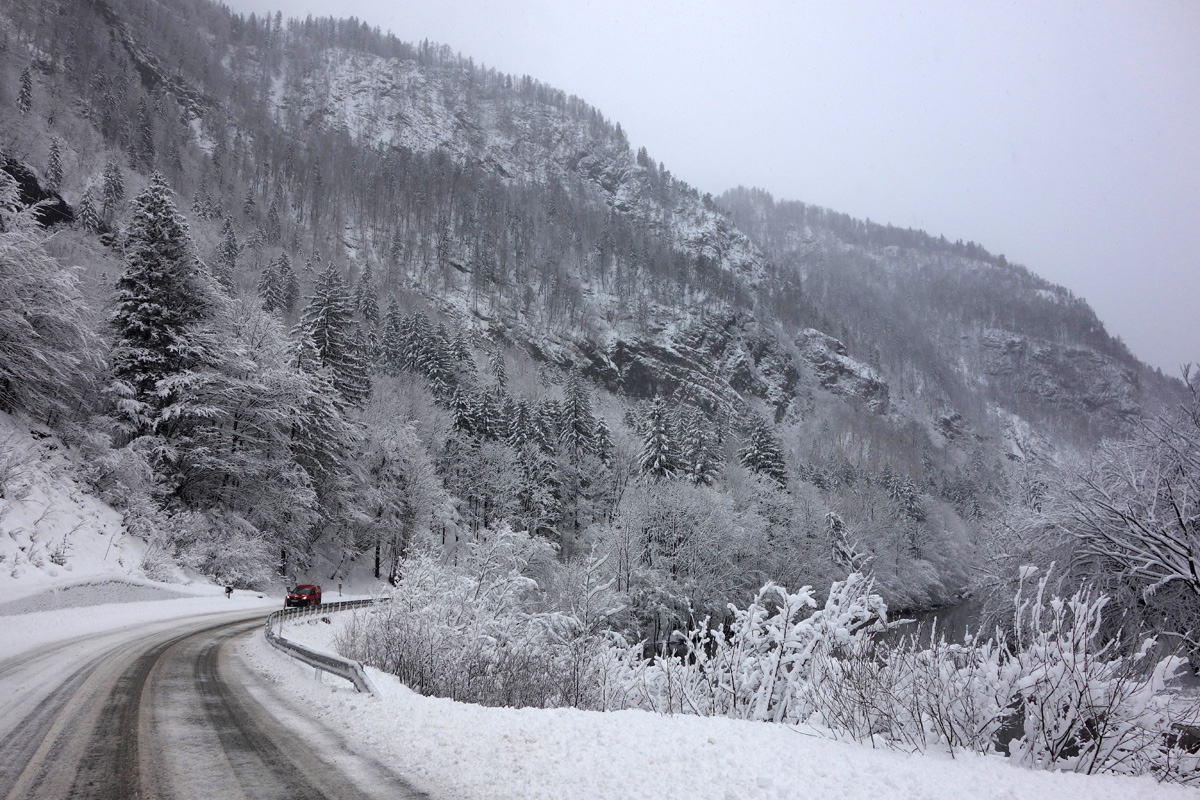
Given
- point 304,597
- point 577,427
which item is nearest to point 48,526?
point 304,597

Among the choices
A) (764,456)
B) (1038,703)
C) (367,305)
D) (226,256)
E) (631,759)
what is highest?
(226,256)

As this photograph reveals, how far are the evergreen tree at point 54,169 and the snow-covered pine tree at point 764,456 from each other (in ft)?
315

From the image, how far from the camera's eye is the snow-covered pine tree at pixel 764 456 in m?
48.1

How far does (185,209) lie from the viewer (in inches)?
3915

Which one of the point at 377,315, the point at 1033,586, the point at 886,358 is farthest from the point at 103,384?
the point at 886,358

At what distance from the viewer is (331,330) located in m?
38.3

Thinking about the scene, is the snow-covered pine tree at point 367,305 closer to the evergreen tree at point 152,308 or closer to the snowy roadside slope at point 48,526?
the evergreen tree at point 152,308

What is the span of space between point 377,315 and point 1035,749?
3260 inches

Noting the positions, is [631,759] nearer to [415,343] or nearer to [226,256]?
[415,343]

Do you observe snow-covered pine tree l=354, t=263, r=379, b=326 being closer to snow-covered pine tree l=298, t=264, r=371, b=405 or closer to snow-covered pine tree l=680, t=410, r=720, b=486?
snow-covered pine tree l=298, t=264, r=371, b=405

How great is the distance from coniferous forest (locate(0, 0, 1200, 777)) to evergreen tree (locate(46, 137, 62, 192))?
38 centimetres

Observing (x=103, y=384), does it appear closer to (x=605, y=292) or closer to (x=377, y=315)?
(x=377, y=315)

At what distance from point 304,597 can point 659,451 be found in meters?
25.1

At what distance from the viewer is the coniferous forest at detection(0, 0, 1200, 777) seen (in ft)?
40.1
